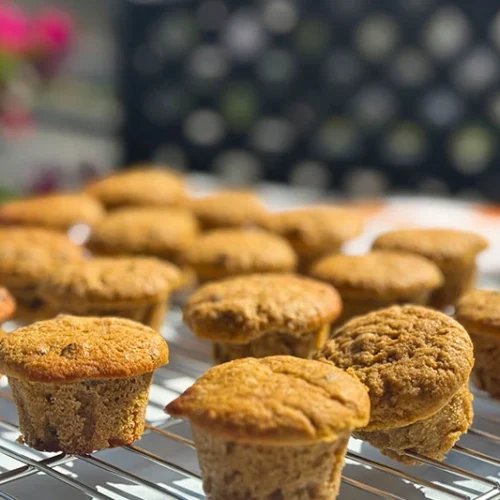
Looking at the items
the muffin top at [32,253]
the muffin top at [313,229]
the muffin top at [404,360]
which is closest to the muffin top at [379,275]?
the muffin top at [313,229]

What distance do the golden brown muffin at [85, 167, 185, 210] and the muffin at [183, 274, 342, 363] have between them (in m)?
1.45

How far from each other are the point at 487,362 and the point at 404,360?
1.71 ft

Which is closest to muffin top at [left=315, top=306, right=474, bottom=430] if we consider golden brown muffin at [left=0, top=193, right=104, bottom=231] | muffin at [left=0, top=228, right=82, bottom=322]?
muffin at [left=0, top=228, right=82, bottom=322]

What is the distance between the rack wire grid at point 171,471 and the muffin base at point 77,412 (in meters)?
0.04

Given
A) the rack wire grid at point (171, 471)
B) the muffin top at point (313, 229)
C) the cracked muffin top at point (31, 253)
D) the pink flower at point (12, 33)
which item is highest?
the pink flower at point (12, 33)

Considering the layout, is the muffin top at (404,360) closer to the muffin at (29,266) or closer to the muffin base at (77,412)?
the muffin base at (77,412)

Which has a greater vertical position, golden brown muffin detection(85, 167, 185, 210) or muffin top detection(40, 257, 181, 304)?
muffin top detection(40, 257, 181, 304)

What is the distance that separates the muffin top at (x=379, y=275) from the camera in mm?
2633

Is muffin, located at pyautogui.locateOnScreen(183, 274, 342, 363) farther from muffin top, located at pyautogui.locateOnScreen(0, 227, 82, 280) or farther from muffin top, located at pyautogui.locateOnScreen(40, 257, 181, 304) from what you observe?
muffin top, located at pyautogui.locateOnScreen(0, 227, 82, 280)

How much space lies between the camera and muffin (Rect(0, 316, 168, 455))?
6.04ft

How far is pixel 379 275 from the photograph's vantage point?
2.67 meters

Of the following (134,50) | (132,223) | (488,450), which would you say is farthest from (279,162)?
(488,450)

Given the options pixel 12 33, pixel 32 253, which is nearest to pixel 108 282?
pixel 32 253

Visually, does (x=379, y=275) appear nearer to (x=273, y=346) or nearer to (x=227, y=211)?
(x=273, y=346)
